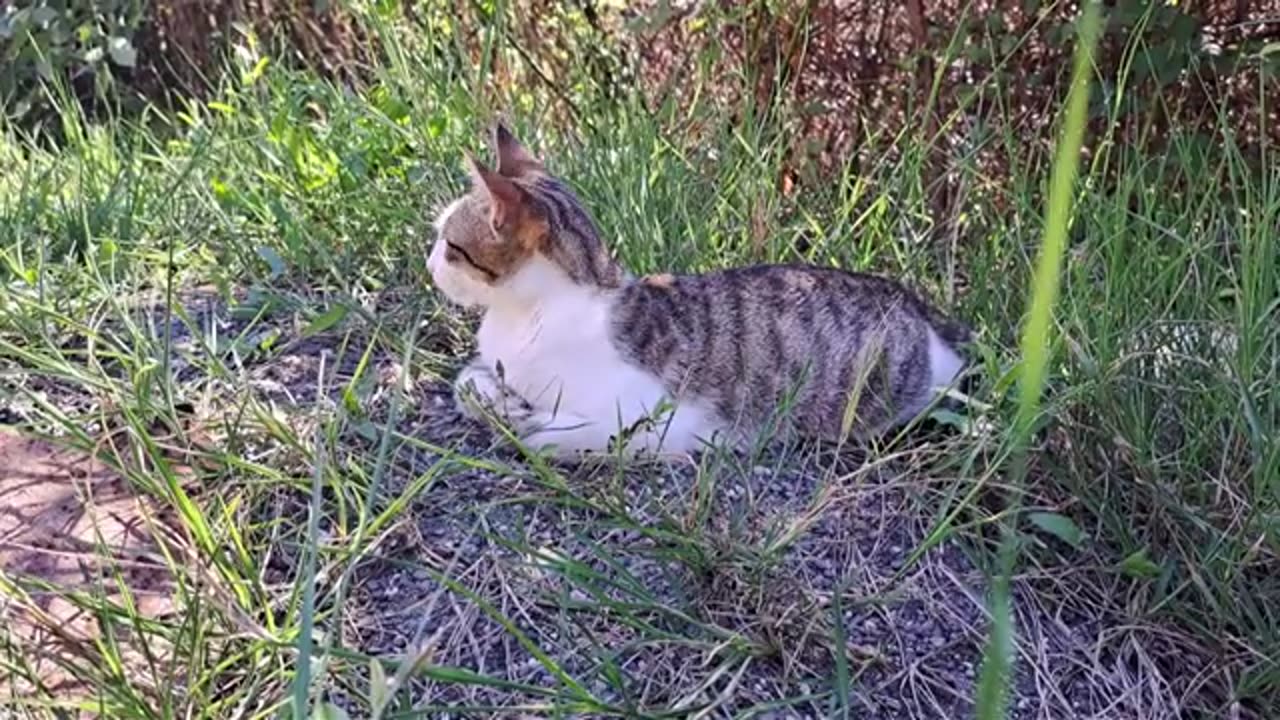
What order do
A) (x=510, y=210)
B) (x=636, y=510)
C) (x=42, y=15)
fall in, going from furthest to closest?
(x=42, y=15), (x=510, y=210), (x=636, y=510)

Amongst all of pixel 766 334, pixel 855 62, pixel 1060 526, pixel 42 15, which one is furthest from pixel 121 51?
pixel 1060 526

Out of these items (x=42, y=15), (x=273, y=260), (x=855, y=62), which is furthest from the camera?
(x=42, y=15)

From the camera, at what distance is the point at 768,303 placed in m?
2.01

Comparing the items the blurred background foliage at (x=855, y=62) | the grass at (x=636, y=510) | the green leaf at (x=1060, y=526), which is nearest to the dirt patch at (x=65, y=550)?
the grass at (x=636, y=510)

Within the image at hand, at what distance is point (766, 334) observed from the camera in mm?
1988

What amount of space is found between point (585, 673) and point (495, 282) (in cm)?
64

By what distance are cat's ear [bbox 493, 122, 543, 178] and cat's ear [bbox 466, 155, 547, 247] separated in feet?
0.61

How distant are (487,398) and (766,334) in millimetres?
421

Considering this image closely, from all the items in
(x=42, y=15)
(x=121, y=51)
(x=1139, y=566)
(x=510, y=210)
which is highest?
(x=510, y=210)

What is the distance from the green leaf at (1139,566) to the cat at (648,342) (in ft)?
1.24

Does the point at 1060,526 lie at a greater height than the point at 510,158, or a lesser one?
lesser

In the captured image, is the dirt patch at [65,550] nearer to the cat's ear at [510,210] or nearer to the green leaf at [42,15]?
the cat's ear at [510,210]

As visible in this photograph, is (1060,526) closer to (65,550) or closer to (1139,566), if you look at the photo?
(1139,566)

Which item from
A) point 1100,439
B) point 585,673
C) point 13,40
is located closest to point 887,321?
point 1100,439
